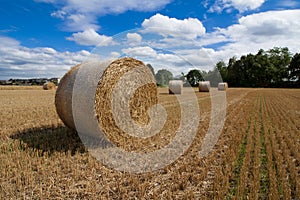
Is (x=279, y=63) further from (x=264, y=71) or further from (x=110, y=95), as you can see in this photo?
(x=110, y=95)

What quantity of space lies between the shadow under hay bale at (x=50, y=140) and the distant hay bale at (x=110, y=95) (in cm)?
35

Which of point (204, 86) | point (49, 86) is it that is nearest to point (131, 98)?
point (204, 86)

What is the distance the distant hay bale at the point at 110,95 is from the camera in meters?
4.92

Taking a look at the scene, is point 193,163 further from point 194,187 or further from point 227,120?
point 227,120

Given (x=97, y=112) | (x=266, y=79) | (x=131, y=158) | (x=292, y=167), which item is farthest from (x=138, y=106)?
(x=266, y=79)

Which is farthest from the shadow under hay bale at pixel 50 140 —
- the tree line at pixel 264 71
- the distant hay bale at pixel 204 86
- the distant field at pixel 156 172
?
the tree line at pixel 264 71

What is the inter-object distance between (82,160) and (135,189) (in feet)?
4.51

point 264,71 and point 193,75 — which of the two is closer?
point 193,75

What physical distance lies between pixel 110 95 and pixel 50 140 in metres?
1.68

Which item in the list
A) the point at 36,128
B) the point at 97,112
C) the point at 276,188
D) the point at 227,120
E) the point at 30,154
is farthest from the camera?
the point at 227,120

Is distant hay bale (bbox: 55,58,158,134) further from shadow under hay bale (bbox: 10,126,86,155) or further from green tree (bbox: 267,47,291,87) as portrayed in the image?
green tree (bbox: 267,47,291,87)

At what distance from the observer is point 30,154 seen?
438 centimetres

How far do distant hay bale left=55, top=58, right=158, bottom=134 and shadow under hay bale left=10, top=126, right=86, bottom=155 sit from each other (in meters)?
0.35

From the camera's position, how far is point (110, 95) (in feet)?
16.8
